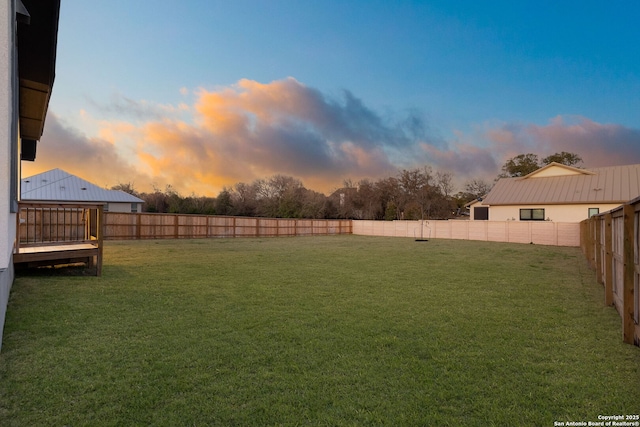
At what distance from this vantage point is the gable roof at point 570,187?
20.6 m

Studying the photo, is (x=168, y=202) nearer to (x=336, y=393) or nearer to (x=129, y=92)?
(x=129, y=92)

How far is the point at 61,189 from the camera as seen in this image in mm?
30125

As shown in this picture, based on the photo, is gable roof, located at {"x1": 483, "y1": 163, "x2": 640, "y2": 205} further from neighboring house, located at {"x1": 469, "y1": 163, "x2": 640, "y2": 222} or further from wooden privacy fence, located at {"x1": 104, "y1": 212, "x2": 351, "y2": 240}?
wooden privacy fence, located at {"x1": 104, "y1": 212, "x2": 351, "y2": 240}

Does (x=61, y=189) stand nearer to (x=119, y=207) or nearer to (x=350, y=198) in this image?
(x=119, y=207)

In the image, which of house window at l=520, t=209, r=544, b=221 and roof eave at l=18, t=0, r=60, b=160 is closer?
roof eave at l=18, t=0, r=60, b=160

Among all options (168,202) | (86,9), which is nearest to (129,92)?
(86,9)

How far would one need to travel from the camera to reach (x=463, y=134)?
23.5 m

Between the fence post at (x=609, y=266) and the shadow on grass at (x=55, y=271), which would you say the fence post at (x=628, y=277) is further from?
the shadow on grass at (x=55, y=271)

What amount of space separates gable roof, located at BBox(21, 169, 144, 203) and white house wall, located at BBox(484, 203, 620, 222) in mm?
33444

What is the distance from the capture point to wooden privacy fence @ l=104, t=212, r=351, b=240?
56.9 ft

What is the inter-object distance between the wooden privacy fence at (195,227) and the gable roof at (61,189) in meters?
16.1

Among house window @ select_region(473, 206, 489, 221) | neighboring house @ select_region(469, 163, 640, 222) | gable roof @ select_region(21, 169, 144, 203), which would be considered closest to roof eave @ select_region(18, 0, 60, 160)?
neighboring house @ select_region(469, 163, 640, 222)

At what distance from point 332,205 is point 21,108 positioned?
126ft

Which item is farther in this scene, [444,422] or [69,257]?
[69,257]
